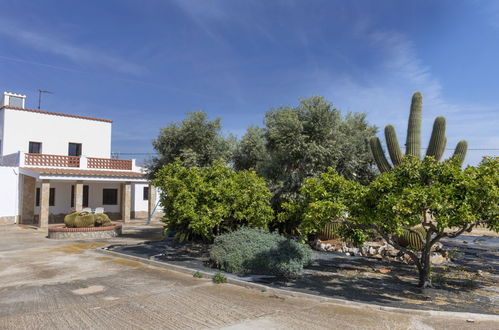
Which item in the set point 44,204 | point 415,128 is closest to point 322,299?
point 415,128

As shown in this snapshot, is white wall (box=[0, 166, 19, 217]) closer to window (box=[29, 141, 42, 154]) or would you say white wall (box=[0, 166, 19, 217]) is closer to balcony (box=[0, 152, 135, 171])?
balcony (box=[0, 152, 135, 171])

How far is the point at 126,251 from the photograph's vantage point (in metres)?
14.7

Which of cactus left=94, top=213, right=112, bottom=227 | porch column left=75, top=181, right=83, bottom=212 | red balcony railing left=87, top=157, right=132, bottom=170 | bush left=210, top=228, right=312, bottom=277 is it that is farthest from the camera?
red balcony railing left=87, top=157, right=132, bottom=170

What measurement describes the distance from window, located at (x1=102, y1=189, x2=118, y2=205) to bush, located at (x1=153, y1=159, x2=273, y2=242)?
1800 cm

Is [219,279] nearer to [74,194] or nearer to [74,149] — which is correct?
[74,194]

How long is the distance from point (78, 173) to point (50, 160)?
295 cm

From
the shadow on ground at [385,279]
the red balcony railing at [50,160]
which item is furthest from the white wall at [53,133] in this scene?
the shadow on ground at [385,279]

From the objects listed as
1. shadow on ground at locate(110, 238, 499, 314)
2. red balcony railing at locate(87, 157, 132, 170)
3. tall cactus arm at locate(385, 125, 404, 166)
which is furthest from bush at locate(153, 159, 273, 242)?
red balcony railing at locate(87, 157, 132, 170)

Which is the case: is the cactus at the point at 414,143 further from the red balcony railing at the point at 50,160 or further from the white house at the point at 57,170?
the red balcony railing at the point at 50,160

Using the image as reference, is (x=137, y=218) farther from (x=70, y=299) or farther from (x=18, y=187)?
(x=70, y=299)

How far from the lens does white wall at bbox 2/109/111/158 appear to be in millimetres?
26641

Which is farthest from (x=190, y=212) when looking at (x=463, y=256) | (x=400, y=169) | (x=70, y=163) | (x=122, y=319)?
(x=70, y=163)

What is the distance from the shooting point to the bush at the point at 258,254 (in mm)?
10453

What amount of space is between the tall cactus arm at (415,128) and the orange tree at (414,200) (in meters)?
13.7
